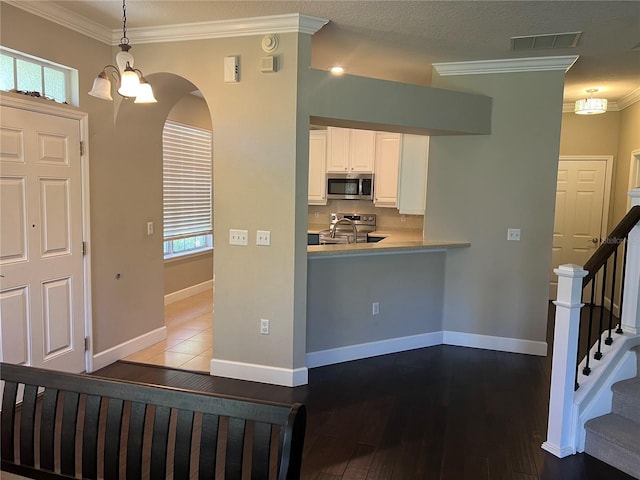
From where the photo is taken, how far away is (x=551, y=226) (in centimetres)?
425

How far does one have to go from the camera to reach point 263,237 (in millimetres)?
3529

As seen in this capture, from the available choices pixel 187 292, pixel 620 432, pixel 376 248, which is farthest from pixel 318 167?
pixel 620 432

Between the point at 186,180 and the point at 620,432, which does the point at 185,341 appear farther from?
the point at 620,432

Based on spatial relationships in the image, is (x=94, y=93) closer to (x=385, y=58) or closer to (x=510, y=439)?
(x=385, y=58)

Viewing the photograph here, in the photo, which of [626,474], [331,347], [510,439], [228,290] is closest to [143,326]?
[228,290]

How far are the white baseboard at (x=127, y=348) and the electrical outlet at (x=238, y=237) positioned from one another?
1485 millimetres

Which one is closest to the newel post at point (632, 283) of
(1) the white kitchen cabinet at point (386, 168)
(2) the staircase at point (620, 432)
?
(2) the staircase at point (620, 432)

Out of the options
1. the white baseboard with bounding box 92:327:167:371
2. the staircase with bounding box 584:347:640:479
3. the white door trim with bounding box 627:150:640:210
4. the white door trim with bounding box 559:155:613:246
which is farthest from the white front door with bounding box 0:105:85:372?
the white door trim with bounding box 559:155:613:246

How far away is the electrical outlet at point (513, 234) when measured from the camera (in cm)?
432

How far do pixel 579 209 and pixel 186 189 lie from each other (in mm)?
5369

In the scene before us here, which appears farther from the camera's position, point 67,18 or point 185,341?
point 185,341

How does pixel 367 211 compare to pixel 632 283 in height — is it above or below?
above

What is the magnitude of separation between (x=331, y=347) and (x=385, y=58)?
266 centimetres

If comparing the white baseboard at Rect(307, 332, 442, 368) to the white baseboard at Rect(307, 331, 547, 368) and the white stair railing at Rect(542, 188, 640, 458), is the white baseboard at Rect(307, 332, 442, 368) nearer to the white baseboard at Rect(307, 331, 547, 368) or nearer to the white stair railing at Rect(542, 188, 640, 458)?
the white baseboard at Rect(307, 331, 547, 368)
